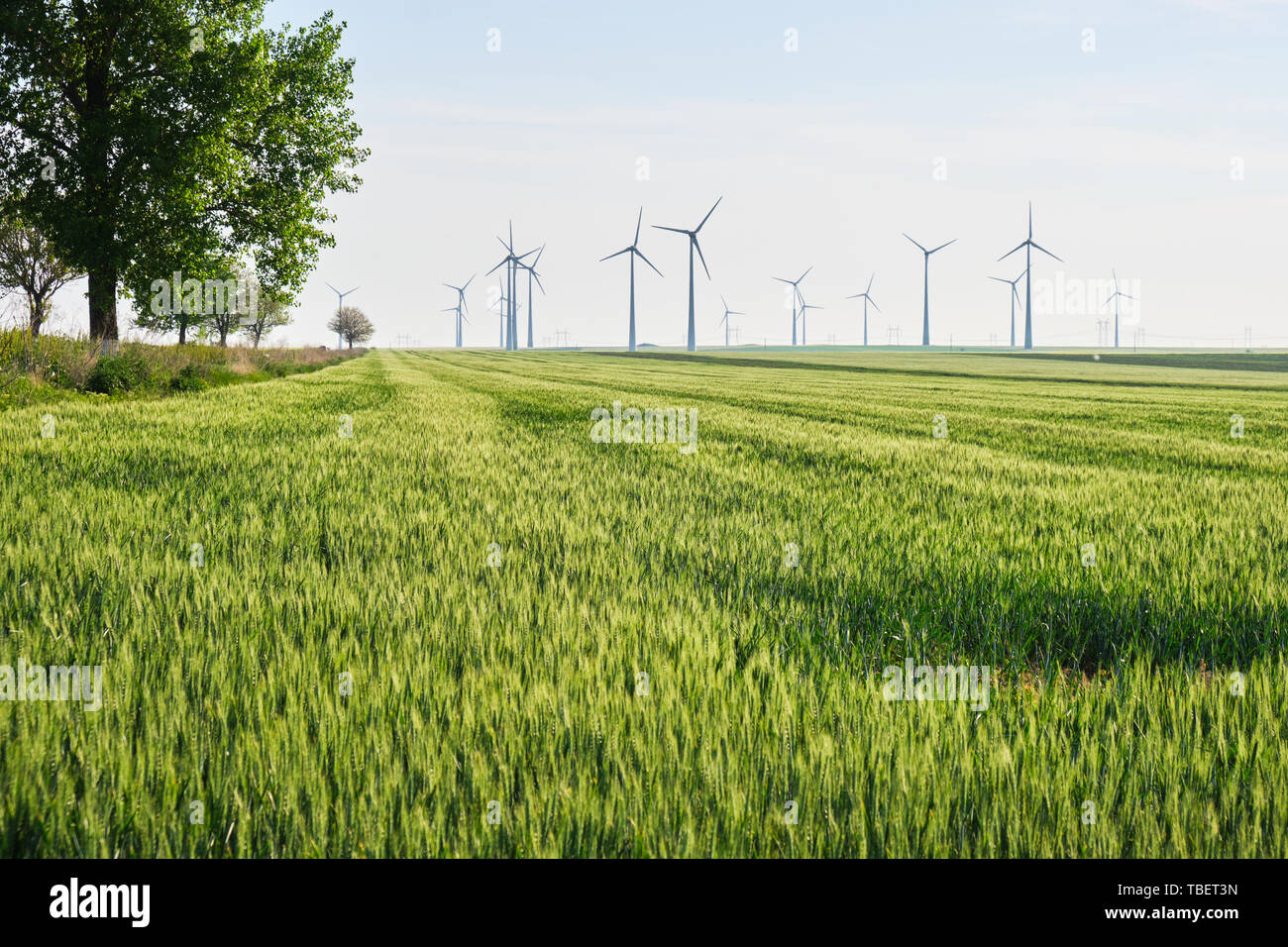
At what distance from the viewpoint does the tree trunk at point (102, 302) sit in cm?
2715

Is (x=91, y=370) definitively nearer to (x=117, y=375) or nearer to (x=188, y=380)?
(x=117, y=375)

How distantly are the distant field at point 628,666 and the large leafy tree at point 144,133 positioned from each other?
68.1ft

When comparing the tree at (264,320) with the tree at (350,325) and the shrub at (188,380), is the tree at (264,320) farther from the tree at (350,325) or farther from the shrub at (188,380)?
the shrub at (188,380)

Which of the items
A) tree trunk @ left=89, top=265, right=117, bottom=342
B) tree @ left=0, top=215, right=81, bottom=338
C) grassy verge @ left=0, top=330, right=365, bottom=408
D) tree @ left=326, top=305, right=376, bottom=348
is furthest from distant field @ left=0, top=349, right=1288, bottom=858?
tree @ left=326, top=305, right=376, bottom=348

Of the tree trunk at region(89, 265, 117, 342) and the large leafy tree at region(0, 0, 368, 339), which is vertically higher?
the large leafy tree at region(0, 0, 368, 339)

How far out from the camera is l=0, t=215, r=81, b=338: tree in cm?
4619

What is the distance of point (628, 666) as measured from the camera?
3.49 m

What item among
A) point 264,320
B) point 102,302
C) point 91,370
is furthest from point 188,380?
point 264,320

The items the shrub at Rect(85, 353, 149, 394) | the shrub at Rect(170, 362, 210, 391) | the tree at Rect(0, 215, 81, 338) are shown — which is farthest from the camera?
the tree at Rect(0, 215, 81, 338)

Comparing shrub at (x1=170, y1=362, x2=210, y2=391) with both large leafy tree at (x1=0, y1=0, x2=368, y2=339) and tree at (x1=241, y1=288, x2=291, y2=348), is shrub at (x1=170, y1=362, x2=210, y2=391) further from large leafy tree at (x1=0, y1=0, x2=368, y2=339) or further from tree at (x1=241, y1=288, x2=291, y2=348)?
tree at (x1=241, y1=288, x2=291, y2=348)

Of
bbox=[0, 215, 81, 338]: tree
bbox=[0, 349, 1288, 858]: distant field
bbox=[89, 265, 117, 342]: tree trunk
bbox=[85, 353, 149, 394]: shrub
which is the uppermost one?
bbox=[0, 215, 81, 338]: tree

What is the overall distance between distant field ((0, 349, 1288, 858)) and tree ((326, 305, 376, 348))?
139 metres

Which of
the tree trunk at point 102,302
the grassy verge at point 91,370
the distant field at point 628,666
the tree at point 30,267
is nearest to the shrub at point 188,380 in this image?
the grassy verge at point 91,370
